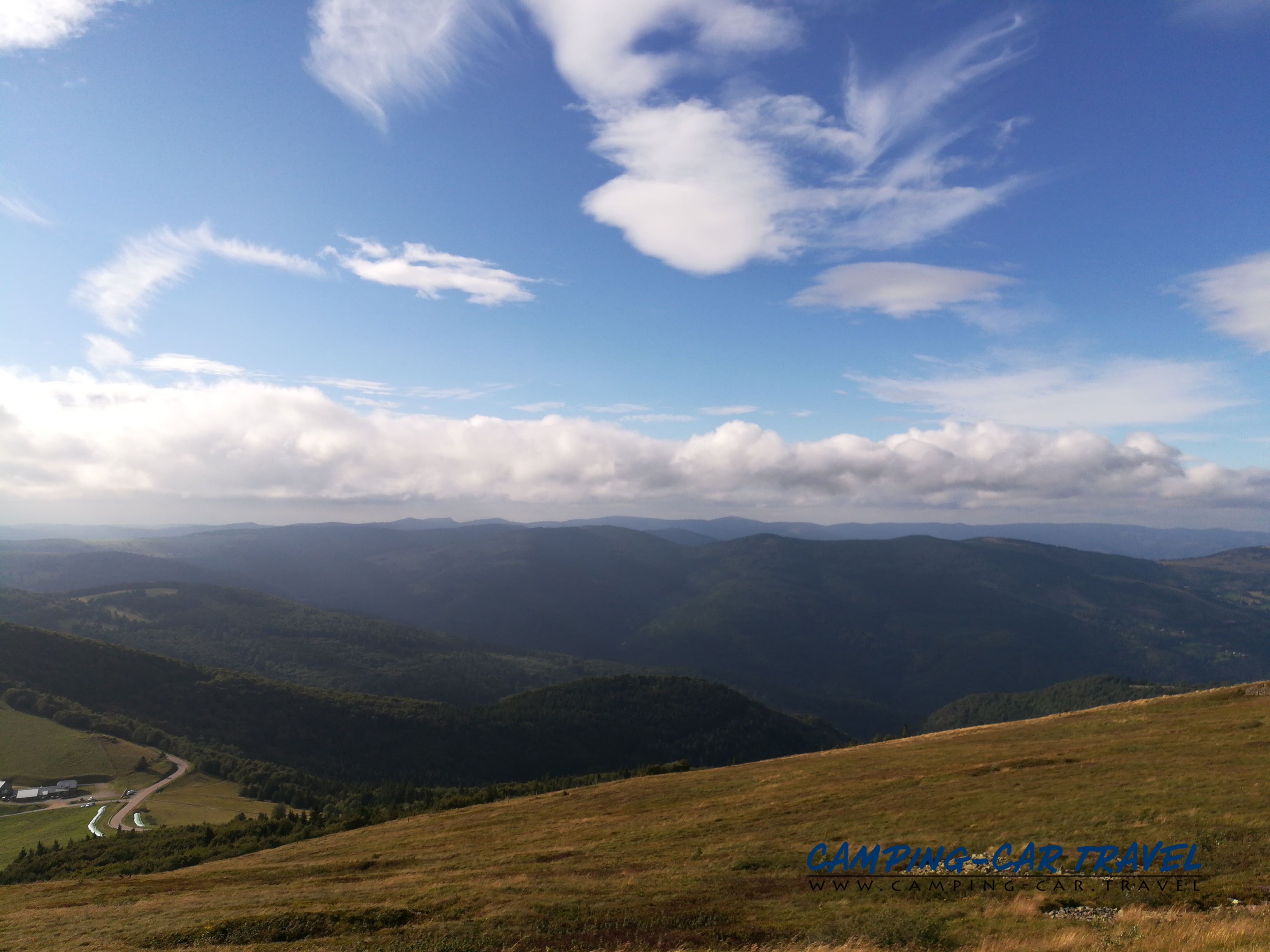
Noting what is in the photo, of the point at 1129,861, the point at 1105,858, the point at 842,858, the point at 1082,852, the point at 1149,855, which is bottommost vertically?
the point at 842,858

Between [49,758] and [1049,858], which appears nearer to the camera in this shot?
[1049,858]

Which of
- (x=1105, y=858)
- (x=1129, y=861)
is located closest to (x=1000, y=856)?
(x=1105, y=858)

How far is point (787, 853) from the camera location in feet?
106

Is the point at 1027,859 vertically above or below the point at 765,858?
above

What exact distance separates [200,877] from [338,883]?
17.2 metres

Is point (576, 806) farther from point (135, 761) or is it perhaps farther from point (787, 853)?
point (135, 761)

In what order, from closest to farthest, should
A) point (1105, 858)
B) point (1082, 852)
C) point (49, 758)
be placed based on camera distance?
1. point (1105, 858)
2. point (1082, 852)
3. point (49, 758)

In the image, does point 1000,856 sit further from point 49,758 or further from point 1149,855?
point 49,758

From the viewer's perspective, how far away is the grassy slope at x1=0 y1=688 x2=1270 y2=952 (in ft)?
71.3

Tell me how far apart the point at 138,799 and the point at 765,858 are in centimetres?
20128

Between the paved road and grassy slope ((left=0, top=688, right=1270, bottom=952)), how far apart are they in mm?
110318

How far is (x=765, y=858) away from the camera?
31719 mm

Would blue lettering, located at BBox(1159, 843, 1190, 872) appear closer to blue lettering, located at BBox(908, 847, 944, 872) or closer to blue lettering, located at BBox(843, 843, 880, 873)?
blue lettering, located at BBox(908, 847, 944, 872)

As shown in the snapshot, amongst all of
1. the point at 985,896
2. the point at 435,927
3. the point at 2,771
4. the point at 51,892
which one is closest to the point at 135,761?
the point at 2,771
